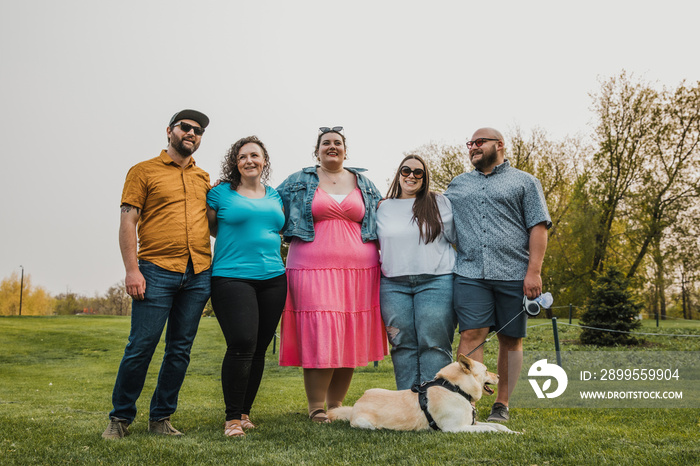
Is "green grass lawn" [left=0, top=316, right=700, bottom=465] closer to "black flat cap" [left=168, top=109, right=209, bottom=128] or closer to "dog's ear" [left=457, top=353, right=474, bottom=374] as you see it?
"dog's ear" [left=457, top=353, right=474, bottom=374]

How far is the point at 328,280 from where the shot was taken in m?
4.71

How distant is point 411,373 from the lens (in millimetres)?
4555

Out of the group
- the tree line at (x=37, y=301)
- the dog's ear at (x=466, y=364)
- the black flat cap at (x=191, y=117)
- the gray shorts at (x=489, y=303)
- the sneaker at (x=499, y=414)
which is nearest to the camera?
the dog's ear at (x=466, y=364)

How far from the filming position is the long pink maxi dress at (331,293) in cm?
468

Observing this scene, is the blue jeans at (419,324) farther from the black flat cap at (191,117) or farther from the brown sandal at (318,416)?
the black flat cap at (191,117)

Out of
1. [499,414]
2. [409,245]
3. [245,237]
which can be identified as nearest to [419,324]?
[409,245]

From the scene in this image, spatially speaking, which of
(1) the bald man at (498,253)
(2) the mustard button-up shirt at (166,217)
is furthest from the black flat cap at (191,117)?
(1) the bald man at (498,253)

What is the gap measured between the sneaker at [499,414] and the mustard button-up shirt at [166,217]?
2.82 meters

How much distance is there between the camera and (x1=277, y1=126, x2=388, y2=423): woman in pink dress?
4691 millimetres

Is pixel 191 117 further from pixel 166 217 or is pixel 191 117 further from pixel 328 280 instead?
pixel 328 280

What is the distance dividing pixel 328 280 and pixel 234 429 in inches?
57.5

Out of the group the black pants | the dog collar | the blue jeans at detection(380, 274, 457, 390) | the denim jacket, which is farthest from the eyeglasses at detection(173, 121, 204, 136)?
the dog collar

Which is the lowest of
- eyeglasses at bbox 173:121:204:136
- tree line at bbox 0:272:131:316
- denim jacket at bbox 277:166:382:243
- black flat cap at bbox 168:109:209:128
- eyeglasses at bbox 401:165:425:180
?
tree line at bbox 0:272:131:316

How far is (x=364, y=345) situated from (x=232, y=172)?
1960 millimetres
